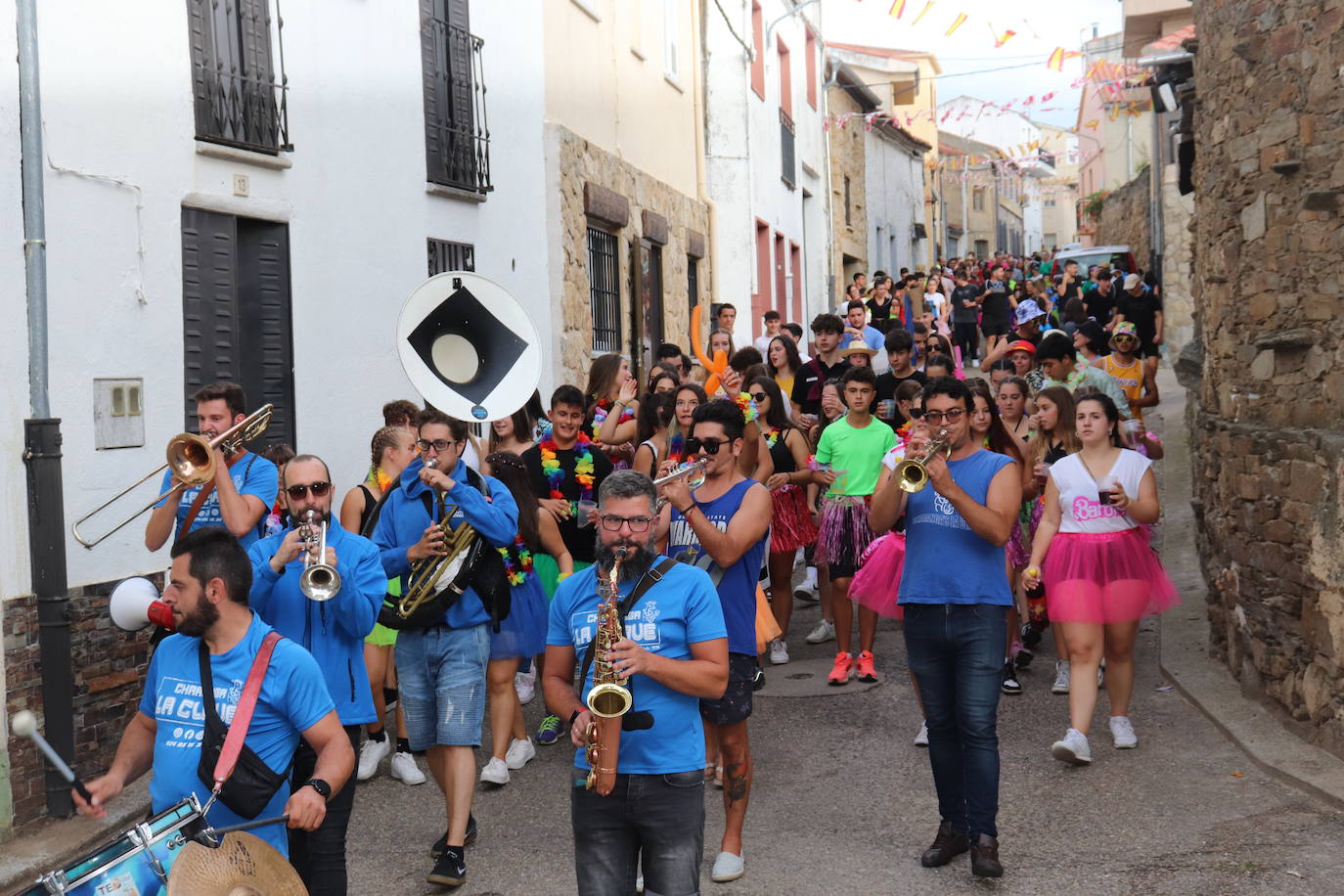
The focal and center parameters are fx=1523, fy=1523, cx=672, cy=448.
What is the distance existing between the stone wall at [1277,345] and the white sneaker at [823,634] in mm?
2432

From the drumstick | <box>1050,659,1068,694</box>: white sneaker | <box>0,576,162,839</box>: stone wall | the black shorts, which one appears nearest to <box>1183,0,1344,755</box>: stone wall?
<box>1050,659,1068,694</box>: white sneaker

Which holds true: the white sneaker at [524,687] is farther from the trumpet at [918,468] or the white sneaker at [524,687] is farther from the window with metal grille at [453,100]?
the window with metal grille at [453,100]

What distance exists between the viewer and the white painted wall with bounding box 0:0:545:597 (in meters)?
7.45

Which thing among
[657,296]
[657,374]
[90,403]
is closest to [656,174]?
[657,296]

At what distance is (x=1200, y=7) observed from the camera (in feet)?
29.3

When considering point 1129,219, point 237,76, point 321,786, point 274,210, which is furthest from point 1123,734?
point 1129,219

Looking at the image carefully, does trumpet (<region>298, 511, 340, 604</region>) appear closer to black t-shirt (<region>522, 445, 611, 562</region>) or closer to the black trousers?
the black trousers

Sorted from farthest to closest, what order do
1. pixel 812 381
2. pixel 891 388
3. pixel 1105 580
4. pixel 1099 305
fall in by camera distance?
1. pixel 1099 305
2. pixel 812 381
3. pixel 891 388
4. pixel 1105 580

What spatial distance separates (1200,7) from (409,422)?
5.18 metres

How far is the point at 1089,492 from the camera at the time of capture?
720 centimetres

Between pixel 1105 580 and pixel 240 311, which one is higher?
pixel 240 311

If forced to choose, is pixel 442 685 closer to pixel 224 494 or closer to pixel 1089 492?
pixel 224 494

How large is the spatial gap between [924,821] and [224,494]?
3.14 m

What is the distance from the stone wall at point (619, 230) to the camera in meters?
13.8
